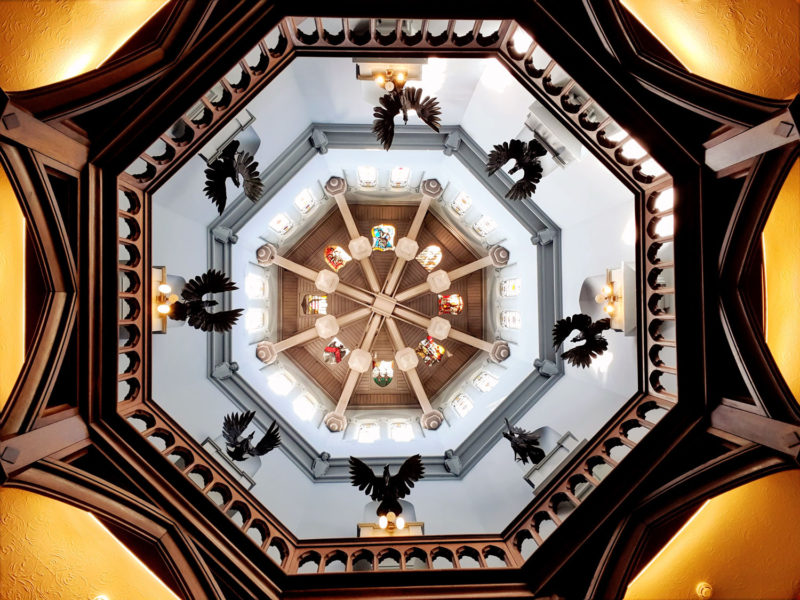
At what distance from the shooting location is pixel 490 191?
12.3 m

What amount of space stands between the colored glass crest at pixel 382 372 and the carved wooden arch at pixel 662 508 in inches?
414

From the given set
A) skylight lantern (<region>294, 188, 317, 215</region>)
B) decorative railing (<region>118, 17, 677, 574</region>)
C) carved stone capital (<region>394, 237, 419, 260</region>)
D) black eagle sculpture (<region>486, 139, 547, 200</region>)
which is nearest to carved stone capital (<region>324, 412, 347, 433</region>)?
carved stone capital (<region>394, 237, 419, 260</region>)

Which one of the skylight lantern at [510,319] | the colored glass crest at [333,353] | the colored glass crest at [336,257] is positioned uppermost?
the colored glass crest at [336,257]

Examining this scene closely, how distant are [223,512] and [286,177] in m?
7.63

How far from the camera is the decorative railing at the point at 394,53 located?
745 centimetres

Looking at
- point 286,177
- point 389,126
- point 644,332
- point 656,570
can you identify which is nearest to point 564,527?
point 656,570

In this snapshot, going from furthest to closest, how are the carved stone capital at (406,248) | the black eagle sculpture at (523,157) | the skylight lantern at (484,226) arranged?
the carved stone capital at (406,248) → the skylight lantern at (484,226) → the black eagle sculpture at (523,157)

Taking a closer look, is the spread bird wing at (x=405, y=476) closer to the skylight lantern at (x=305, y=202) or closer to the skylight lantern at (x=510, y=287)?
the skylight lantern at (x=510, y=287)

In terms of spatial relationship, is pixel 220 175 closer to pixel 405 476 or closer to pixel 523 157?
pixel 523 157

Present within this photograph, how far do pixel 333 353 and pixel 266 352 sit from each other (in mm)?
3074

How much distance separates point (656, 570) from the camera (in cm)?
729

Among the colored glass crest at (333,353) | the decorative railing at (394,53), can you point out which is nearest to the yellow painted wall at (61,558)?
the decorative railing at (394,53)

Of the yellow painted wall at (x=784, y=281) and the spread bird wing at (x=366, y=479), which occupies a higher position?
the yellow painted wall at (x=784, y=281)

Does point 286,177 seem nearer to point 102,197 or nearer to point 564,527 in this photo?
point 102,197
